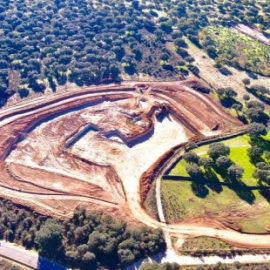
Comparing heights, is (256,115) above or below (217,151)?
above

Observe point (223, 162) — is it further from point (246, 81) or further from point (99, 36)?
point (99, 36)

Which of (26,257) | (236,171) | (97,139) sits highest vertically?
(236,171)

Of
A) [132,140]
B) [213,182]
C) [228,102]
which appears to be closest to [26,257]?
[132,140]

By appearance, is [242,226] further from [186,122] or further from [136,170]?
[186,122]

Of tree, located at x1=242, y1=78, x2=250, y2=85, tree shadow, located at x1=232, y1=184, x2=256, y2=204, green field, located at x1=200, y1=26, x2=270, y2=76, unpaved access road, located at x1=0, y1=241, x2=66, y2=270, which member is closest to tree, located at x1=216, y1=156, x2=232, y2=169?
tree shadow, located at x1=232, y1=184, x2=256, y2=204

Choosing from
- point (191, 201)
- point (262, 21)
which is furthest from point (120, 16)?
point (191, 201)

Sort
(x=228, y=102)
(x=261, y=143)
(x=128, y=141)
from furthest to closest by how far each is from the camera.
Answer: (x=228, y=102)
(x=261, y=143)
(x=128, y=141)

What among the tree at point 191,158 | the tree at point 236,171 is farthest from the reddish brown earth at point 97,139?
the tree at point 236,171

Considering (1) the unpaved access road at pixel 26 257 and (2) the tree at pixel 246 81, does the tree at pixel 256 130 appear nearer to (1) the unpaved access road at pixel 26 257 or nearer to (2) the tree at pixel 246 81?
(2) the tree at pixel 246 81
